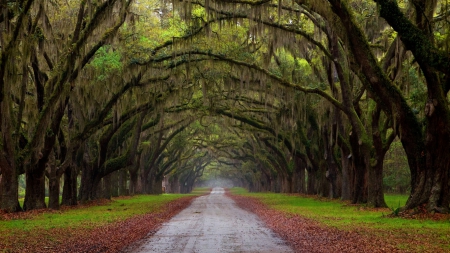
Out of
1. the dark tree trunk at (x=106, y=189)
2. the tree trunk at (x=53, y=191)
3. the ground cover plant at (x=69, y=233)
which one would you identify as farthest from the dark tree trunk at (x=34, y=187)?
the dark tree trunk at (x=106, y=189)

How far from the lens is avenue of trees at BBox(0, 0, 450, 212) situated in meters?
15.0

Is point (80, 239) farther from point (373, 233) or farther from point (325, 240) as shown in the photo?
point (373, 233)

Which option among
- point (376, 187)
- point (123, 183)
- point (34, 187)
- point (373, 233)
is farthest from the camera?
point (123, 183)

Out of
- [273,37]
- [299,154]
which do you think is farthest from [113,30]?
[299,154]

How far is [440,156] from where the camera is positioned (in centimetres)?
1498

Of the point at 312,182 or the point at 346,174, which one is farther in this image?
the point at 312,182

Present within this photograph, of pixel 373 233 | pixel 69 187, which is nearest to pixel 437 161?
pixel 373 233

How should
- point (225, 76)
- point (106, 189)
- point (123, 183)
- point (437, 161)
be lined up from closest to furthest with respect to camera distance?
1. point (437, 161)
2. point (225, 76)
3. point (106, 189)
4. point (123, 183)

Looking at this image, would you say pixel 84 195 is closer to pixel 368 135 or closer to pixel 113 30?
pixel 113 30

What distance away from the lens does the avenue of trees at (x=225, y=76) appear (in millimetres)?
14953

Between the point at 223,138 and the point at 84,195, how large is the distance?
2873 centimetres

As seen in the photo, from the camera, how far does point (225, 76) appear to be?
2386cm

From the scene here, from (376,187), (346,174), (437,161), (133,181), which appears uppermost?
(437,161)

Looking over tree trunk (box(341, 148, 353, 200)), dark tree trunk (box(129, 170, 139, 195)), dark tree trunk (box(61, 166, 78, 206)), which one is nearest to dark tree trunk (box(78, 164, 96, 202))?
dark tree trunk (box(61, 166, 78, 206))
